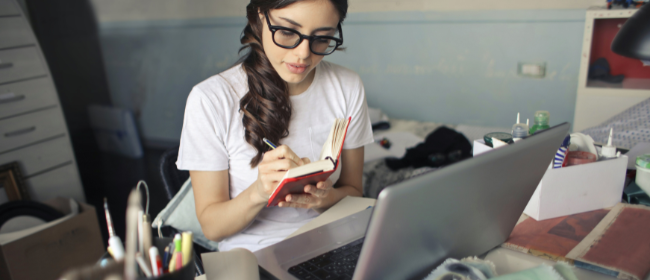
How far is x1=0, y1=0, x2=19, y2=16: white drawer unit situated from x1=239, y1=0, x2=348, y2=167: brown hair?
1621 millimetres

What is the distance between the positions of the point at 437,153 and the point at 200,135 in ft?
3.89

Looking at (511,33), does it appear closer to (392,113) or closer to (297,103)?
(392,113)

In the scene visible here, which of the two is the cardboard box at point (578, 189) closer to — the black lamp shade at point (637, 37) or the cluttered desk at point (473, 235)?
the cluttered desk at point (473, 235)

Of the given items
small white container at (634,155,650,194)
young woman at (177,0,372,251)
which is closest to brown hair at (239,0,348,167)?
young woman at (177,0,372,251)

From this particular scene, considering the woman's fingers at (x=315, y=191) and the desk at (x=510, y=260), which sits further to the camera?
the woman's fingers at (x=315, y=191)

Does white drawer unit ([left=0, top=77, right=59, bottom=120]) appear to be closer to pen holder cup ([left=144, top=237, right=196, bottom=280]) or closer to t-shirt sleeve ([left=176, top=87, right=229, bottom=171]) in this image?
t-shirt sleeve ([left=176, top=87, right=229, bottom=171])

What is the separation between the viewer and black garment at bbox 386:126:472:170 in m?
1.87

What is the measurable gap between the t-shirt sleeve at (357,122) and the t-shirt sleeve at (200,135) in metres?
0.39

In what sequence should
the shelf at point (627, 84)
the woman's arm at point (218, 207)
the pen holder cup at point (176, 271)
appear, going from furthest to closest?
the shelf at point (627, 84) < the woman's arm at point (218, 207) < the pen holder cup at point (176, 271)

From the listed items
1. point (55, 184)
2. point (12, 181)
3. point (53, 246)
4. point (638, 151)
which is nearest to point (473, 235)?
point (638, 151)

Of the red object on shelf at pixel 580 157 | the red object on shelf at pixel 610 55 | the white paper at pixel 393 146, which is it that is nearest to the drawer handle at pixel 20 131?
the white paper at pixel 393 146

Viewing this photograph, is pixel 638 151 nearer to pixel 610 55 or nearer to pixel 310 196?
pixel 310 196

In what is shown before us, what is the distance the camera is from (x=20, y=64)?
2084 mm

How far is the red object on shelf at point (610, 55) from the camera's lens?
2303 mm
